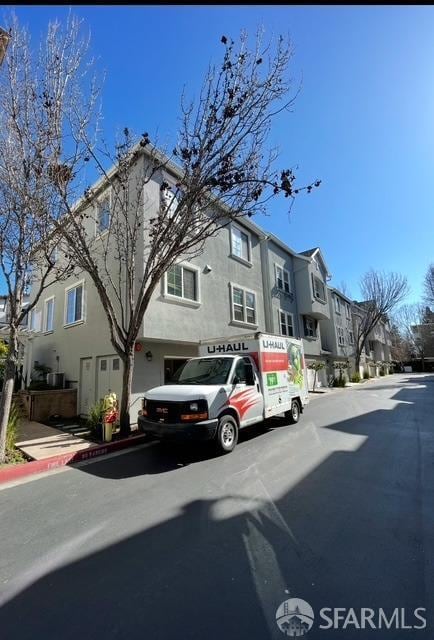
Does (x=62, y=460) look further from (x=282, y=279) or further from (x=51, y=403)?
(x=282, y=279)

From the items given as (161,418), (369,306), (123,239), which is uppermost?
(369,306)

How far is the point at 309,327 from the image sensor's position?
25641mm

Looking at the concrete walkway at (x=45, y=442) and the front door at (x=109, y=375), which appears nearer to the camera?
the concrete walkway at (x=45, y=442)

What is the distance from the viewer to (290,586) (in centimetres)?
286

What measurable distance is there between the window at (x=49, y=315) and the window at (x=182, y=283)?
7896 mm

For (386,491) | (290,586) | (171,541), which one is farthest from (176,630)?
(386,491)

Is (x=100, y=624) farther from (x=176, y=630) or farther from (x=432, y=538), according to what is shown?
(x=432, y=538)

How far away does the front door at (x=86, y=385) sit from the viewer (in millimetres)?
13039

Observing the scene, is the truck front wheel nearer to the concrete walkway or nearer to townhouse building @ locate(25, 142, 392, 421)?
the concrete walkway

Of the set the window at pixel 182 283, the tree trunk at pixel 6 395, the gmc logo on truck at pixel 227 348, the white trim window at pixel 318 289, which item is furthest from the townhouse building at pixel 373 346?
the tree trunk at pixel 6 395

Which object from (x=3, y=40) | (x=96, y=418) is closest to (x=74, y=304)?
(x=96, y=418)

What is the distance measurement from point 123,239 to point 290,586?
1015 centimetres

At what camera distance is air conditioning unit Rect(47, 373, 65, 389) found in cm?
1423

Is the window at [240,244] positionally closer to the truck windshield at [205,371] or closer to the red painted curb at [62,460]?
the truck windshield at [205,371]
